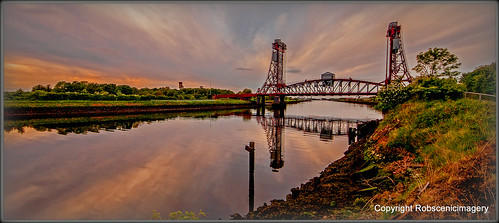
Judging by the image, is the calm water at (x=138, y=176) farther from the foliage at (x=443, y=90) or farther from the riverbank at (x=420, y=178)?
the foliage at (x=443, y=90)

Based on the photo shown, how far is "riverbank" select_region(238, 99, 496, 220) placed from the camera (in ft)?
11.5

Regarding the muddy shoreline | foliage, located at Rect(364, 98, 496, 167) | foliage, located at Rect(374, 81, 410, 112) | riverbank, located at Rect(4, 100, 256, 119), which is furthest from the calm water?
riverbank, located at Rect(4, 100, 256, 119)

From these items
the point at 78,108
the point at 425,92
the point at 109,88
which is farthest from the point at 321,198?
the point at 109,88

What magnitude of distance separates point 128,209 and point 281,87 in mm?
60816

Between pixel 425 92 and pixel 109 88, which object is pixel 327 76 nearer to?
pixel 425 92

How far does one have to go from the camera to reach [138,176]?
801 cm

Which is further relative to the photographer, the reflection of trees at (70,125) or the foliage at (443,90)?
the reflection of trees at (70,125)

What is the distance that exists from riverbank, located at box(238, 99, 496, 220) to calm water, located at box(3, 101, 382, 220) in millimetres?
1605

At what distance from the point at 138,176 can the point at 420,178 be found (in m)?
9.86

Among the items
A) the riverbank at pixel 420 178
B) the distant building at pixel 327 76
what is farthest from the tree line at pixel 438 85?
the distant building at pixel 327 76

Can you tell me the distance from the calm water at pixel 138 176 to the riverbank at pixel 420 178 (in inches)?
63.2

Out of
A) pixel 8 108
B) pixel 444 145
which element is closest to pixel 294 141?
pixel 444 145

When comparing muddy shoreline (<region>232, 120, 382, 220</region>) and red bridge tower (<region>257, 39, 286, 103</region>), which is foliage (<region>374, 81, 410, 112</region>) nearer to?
muddy shoreline (<region>232, 120, 382, 220</region>)

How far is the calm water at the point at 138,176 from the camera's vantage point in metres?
5.87
